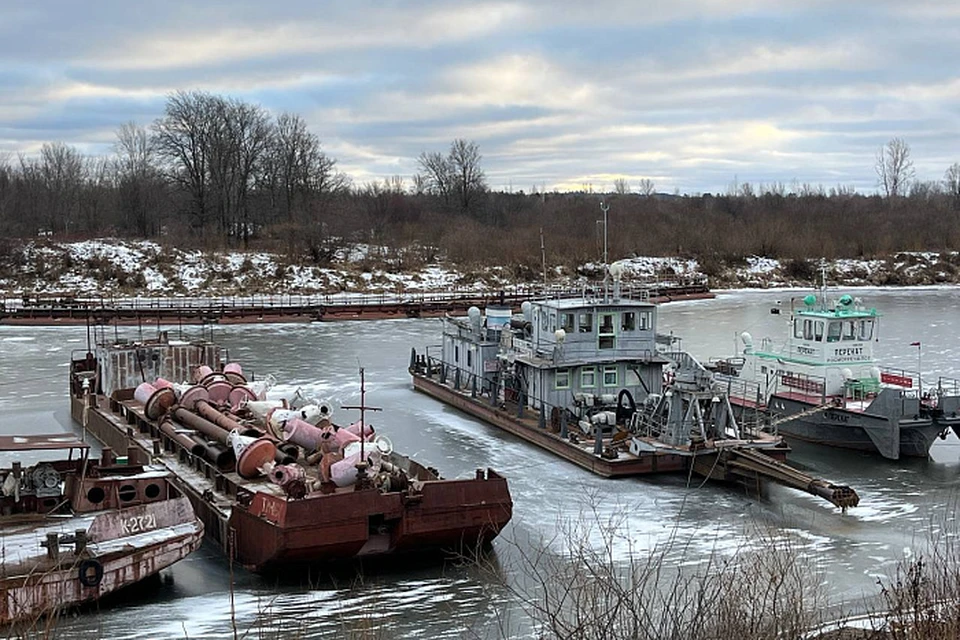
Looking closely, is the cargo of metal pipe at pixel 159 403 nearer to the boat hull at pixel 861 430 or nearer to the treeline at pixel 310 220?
the boat hull at pixel 861 430

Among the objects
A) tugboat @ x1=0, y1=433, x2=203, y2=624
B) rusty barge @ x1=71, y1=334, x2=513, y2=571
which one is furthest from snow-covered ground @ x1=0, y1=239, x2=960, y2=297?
tugboat @ x1=0, y1=433, x2=203, y2=624

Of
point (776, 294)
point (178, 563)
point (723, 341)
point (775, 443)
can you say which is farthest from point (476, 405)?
point (776, 294)

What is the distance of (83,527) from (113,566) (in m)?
1.06

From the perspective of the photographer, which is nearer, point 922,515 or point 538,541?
point 538,541

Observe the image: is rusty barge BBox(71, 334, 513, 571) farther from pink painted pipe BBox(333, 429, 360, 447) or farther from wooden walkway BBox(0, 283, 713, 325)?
wooden walkway BBox(0, 283, 713, 325)

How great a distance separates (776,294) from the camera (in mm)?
76125

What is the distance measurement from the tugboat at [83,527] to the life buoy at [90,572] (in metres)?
0.01

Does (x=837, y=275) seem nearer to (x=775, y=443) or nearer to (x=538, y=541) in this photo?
(x=775, y=443)

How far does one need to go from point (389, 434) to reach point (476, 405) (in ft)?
10.5

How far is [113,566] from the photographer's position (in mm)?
15133

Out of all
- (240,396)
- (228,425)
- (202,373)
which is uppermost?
(202,373)

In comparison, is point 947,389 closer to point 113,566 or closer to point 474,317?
point 474,317

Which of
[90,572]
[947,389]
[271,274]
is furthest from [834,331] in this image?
[271,274]

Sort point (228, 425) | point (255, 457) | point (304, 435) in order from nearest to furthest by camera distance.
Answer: point (255, 457) < point (304, 435) < point (228, 425)
